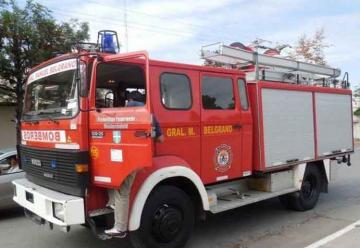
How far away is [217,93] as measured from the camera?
6637 millimetres

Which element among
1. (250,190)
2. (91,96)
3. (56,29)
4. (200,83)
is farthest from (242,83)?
(56,29)

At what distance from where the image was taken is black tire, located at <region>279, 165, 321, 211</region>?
8354 millimetres

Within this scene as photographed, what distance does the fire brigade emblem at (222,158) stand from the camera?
6.54 meters

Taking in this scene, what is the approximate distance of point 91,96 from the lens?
5.46 metres

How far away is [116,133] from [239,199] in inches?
101

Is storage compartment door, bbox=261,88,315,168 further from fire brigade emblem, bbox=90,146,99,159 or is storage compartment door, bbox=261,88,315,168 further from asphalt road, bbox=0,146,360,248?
fire brigade emblem, bbox=90,146,99,159

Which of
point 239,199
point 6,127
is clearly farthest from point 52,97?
point 6,127

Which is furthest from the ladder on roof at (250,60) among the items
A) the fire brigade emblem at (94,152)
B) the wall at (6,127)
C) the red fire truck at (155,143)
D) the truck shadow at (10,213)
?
the wall at (6,127)

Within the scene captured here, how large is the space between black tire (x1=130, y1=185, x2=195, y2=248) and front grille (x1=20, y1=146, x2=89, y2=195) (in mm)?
840

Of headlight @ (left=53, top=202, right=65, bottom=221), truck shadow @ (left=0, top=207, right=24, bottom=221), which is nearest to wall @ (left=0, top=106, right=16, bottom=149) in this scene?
truck shadow @ (left=0, top=207, right=24, bottom=221)

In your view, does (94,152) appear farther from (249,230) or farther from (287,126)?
(287,126)

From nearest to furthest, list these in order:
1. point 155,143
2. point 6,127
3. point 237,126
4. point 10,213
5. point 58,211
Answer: point 58,211 < point 155,143 < point 237,126 < point 10,213 < point 6,127

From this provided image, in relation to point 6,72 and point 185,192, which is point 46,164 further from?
point 6,72

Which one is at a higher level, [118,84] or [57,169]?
[118,84]
